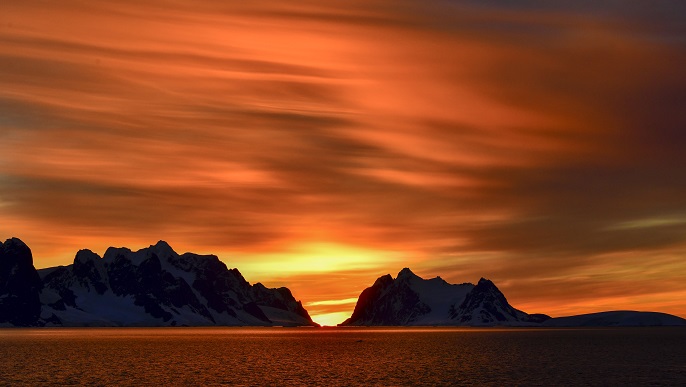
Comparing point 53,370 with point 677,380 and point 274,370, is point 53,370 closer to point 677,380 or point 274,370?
point 274,370

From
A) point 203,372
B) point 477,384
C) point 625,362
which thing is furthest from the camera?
point 625,362

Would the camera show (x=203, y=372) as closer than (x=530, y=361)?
Yes

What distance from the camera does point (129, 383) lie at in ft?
384

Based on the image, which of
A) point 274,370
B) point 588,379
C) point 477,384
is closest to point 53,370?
point 274,370

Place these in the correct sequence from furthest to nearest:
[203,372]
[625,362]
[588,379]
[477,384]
→ [625,362] → [203,372] → [588,379] → [477,384]

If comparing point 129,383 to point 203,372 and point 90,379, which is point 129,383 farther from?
point 203,372

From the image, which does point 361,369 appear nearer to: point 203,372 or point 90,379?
point 203,372

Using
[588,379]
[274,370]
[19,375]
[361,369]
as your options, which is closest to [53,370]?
[19,375]

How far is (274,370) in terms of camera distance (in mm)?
143125

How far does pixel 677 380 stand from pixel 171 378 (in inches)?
2966

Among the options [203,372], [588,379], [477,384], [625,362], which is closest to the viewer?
[477,384]

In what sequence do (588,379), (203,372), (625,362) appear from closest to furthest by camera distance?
(588,379)
(203,372)
(625,362)

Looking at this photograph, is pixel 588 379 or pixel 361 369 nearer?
pixel 588 379

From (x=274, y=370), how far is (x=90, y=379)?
110ft
